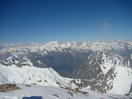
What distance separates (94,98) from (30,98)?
1701 cm

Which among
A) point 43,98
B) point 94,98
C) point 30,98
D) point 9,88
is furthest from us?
point 94,98

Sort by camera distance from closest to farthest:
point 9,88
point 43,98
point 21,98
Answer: point 21,98, point 43,98, point 9,88

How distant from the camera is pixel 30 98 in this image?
72.2 feet

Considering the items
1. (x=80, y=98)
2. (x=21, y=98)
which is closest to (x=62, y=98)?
(x=80, y=98)

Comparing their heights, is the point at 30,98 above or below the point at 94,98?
above

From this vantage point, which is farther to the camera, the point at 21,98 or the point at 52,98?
the point at 52,98

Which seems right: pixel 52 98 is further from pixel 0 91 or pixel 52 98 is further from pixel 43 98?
pixel 0 91

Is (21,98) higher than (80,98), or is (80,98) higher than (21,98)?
(21,98)

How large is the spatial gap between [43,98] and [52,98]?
1.52 meters

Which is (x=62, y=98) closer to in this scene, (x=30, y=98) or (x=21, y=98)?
(x=30, y=98)

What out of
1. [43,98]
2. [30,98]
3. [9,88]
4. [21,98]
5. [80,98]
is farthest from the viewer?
[80,98]

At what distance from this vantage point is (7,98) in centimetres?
2045

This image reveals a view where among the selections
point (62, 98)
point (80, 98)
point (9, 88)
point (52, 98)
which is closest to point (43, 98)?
point (52, 98)

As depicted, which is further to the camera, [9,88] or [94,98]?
[94,98]
